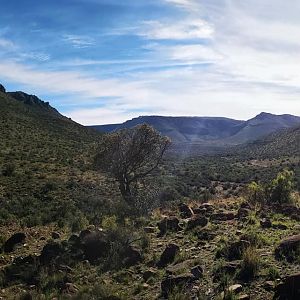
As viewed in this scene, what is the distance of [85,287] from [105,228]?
4.84 meters

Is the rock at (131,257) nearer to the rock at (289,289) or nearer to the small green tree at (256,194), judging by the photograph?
the rock at (289,289)

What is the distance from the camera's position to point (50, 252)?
1327cm

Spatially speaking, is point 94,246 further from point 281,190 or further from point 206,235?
point 281,190

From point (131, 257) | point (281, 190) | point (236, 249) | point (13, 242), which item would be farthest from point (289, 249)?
point (281, 190)

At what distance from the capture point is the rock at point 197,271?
34.7 ft

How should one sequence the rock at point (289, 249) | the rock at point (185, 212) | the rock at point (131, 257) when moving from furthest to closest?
the rock at point (185, 212), the rock at point (131, 257), the rock at point (289, 249)

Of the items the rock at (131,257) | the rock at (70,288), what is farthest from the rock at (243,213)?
the rock at (70,288)

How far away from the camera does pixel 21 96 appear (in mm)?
114250

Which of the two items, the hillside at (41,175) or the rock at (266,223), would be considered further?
the hillside at (41,175)

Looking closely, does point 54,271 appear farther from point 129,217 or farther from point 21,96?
point 21,96

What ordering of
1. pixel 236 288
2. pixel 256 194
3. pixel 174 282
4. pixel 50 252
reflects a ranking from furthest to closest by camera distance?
pixel 256 194 → pixel 50 252 → pixel 174 282 → pixel 236 288

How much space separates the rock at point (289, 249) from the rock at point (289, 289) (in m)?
1.70

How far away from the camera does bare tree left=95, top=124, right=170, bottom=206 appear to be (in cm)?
2197

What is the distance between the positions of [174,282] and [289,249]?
10.0 ft
